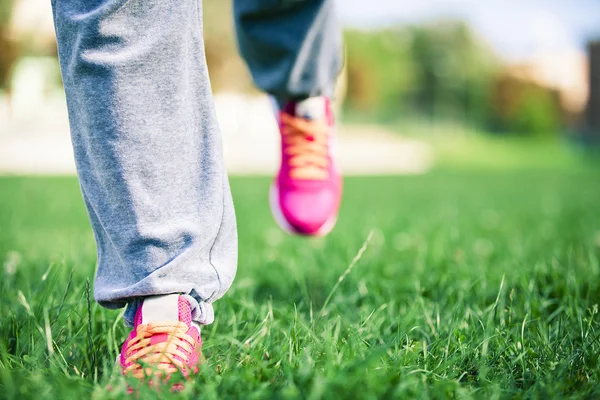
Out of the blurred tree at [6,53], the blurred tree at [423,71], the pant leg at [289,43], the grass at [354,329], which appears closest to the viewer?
the grass at [354,329]

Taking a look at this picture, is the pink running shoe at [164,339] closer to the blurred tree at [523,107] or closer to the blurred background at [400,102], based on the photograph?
the blurred background at [400,102]

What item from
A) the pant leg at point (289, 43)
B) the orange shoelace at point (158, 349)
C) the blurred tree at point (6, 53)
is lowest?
the orange shoelace at point (158, 349)

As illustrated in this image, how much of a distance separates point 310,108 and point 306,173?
19 cm

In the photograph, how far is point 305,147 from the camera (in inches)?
63.6

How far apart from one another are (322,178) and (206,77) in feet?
2.31

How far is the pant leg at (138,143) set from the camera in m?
0.86

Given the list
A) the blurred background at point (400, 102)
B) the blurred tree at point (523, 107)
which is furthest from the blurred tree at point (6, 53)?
the blurred tree at point (523, 107)

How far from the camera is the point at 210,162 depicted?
93 cm

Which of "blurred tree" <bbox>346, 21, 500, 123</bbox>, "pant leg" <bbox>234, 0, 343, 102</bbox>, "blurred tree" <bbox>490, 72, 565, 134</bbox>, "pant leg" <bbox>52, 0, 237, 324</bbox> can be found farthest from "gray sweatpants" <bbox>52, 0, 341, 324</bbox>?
"blurred tree" <bbox>346, 21, 500, 123</bbox>

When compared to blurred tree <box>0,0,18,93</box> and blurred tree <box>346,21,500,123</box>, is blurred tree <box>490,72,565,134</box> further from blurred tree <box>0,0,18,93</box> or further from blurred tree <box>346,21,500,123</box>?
blurred tree <box>0,0,18,93</box>

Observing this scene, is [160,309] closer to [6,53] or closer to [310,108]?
[310,108]

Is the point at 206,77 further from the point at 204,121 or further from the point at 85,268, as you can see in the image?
the point at 85,268

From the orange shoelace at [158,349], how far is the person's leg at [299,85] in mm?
726

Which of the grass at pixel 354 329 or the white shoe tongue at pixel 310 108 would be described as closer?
the grass at pixel 354 329
